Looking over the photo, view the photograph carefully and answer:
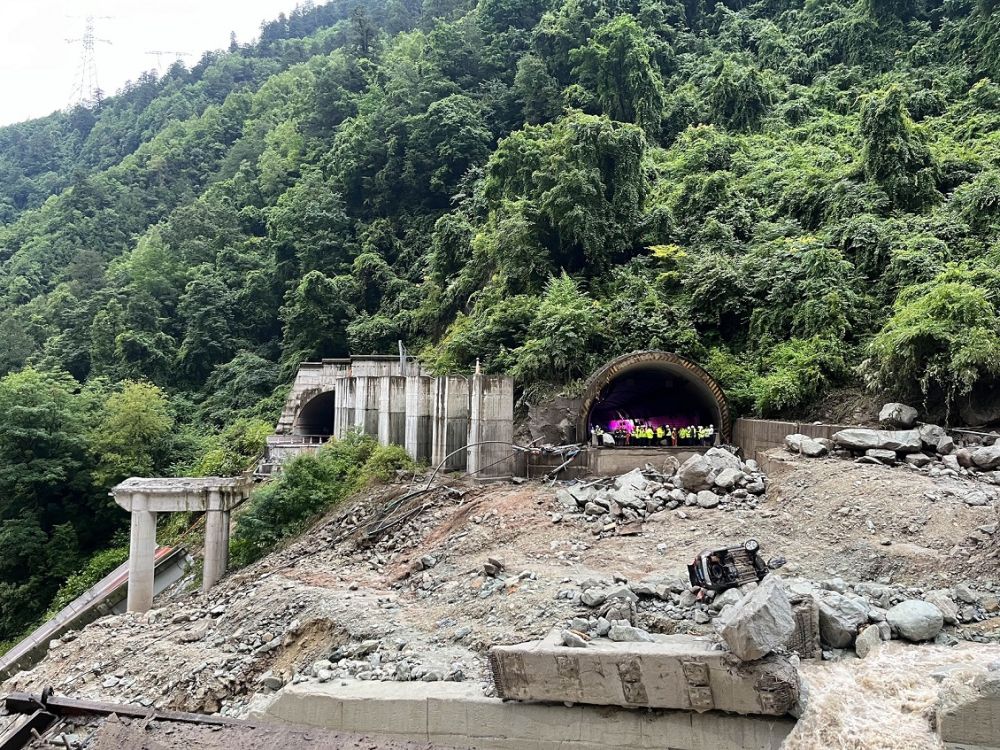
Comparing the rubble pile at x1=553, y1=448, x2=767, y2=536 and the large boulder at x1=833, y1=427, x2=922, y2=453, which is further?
the large boulder at x1=833, y1=427, x2=922, y2=453

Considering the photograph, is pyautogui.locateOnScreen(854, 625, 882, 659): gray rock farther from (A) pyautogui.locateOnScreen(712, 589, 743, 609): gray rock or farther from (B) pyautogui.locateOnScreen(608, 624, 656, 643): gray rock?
(B) pyautogui.locateOnScreen(608, 624, 656, 643): gray rock

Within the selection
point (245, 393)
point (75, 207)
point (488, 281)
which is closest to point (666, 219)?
point (488, 281)

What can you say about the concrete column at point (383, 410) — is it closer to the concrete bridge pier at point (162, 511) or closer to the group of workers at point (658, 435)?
the concrete bridge pier at point (162, 511)

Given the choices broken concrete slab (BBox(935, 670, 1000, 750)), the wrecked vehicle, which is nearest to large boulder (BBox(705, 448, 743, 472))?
the wrecked vehicle

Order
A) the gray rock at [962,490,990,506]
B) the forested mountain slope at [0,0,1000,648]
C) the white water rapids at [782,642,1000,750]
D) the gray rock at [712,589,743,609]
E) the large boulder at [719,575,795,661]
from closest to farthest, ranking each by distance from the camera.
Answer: the white water rapids at [782,642,1000,750], the large boulder at [719,575,795,661], the gray rock at [712,589,743,609], the gray rock at [962,490,990,506], the forested mountain slope at [0,0,1000,648]

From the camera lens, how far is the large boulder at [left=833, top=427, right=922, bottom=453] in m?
12.7

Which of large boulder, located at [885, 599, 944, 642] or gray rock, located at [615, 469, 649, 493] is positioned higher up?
gray rock, located at [615, 469, 649, 493]

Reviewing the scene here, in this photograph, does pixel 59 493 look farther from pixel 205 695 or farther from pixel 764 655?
pixel 764 655

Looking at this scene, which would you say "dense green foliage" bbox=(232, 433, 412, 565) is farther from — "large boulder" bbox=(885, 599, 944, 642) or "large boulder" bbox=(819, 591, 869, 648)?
"large boulder" bbox=(885, 599, 944, 642)

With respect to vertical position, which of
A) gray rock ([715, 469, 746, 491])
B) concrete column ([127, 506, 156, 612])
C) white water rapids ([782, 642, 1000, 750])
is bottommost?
concrete column ([127, 506, 156, 612])

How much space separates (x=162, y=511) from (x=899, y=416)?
56.6ft

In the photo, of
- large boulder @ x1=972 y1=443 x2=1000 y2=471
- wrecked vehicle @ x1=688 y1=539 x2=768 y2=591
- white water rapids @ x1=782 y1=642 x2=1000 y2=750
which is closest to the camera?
white water rapids @ x1=782 y1=642 x2=1000 y2=750

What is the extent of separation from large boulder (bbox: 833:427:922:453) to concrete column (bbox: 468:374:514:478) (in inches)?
289

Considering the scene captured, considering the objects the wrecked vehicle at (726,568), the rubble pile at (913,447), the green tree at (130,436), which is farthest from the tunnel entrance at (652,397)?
the green tree at (130,436)
